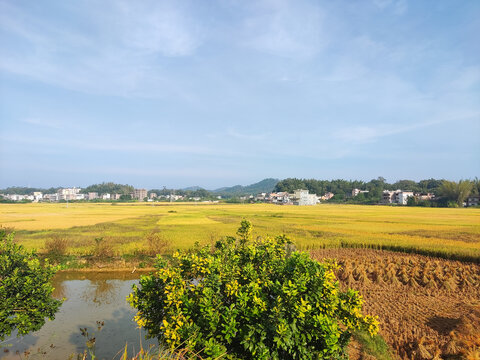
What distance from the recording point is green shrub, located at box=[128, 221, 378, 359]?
474 centimetres

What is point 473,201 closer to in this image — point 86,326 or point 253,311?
point 86,326

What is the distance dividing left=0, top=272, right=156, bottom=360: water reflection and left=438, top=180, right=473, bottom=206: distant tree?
101875mm

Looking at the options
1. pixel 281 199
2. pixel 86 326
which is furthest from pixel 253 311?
pixel 281 199

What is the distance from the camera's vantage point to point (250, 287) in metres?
5.25

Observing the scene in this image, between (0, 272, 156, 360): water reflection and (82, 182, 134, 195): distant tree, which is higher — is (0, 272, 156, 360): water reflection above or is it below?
below

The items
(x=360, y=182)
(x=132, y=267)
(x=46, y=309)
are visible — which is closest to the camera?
(x=46, y=309)

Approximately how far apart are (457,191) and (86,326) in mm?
105956

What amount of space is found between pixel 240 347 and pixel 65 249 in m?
21.0

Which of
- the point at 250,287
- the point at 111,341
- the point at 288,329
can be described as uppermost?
the point at 250,287

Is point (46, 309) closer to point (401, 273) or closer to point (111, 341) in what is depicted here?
point (111, 341)

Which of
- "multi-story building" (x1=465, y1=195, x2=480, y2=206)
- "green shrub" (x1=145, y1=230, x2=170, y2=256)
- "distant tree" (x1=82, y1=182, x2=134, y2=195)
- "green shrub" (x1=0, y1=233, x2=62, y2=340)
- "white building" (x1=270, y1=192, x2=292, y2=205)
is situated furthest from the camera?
"distant tree" (x1=82, y1=182, x2=134, y2=195)

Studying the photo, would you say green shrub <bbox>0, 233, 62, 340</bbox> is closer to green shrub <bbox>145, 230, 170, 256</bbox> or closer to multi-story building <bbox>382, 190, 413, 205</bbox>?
green shrub <bbox>145, 230, 170, 256</bbox>

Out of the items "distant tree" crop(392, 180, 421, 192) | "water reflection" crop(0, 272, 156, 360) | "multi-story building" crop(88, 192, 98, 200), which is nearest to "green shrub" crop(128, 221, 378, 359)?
"water reflection" crop(0, 272, 156, 360)

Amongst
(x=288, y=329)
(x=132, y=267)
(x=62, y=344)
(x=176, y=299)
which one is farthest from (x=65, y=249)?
(x=288, y=329)
